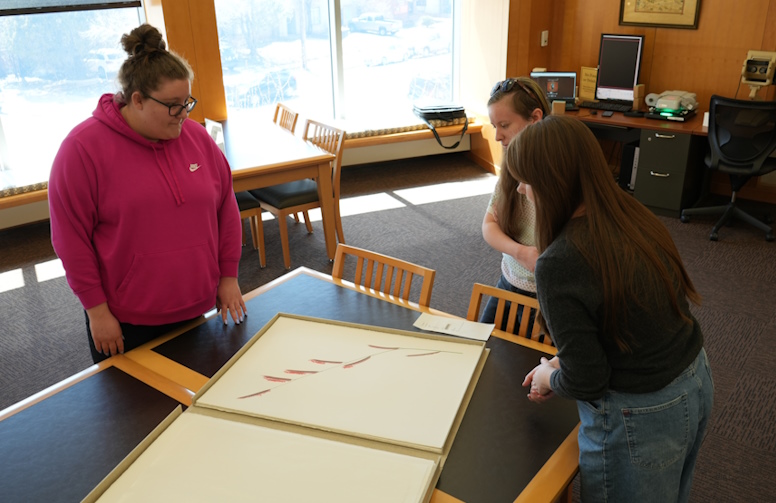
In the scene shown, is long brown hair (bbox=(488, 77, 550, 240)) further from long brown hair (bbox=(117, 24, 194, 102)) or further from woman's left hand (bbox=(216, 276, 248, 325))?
long brown hair (bbox=(117, 24, 194, 102))

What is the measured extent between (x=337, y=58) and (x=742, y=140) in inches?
134

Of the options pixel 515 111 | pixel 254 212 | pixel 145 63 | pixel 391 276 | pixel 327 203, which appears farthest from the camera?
pixel 327 203

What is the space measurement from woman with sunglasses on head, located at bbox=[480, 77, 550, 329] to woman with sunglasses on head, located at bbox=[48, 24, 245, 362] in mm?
879

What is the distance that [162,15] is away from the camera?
4895 millimetres

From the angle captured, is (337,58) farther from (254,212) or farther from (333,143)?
(254,212)

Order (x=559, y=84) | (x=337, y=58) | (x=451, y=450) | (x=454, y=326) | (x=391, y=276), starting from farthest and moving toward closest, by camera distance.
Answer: (x=337, y=58) → (x=559, y=84) → (x=391, y=276) → (x=454, y=326) → (x=451, y=450)

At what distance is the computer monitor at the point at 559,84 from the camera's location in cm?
542

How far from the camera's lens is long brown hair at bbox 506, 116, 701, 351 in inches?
49.9

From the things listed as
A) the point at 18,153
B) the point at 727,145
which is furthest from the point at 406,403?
the point at 18,153

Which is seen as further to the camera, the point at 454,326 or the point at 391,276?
the point at 391,276

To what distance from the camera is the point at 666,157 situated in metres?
4.79

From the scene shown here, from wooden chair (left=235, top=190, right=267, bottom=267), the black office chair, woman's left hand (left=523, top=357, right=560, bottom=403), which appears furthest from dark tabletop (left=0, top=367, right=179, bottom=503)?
the black office chair

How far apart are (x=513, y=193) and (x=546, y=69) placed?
4.28 meters

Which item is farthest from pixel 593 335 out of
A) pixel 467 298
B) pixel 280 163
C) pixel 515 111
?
pixel 280 163
